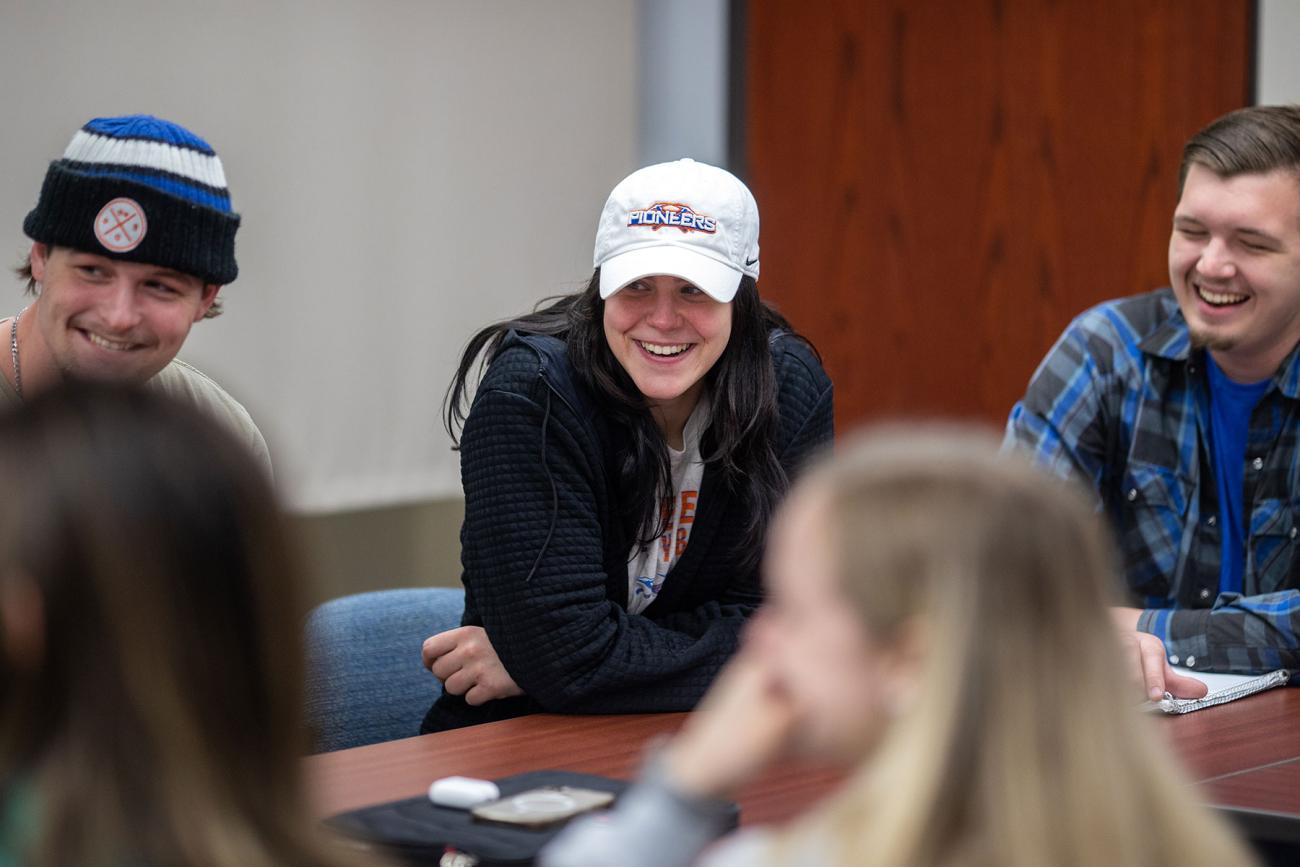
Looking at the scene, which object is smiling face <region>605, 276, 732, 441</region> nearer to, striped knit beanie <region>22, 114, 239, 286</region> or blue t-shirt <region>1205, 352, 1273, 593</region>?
striped knit beanie <region>22, 114, 239, 286</region>

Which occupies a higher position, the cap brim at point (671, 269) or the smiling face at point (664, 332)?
the cap brim at point (671, 269)

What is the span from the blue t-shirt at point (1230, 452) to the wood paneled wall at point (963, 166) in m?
1.29

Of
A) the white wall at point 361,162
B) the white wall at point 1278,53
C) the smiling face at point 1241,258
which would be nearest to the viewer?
the smiling face at point 1241,258

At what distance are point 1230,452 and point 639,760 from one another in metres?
1.38

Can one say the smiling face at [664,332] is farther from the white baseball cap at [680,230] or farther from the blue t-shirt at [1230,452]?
the blue t-shirt at [1230,452]

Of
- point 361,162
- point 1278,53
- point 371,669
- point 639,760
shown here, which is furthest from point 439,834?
point 1278,53

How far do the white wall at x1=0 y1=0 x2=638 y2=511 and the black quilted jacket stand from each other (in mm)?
1222

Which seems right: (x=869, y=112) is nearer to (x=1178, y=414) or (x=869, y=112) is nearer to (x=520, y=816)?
(x=1178, y=414)

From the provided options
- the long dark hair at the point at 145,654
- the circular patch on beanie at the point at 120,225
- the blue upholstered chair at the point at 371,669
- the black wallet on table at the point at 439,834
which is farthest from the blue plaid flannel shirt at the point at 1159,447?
the long dark hair at the point at 145,654

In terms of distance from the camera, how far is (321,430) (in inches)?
156

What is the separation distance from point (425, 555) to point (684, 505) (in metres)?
2.01

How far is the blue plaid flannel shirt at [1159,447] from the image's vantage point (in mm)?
2631

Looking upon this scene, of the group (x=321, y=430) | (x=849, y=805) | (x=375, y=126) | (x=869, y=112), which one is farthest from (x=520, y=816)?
(x=869, y=112)

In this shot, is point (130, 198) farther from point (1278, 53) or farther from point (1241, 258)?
point (1278, 53)
